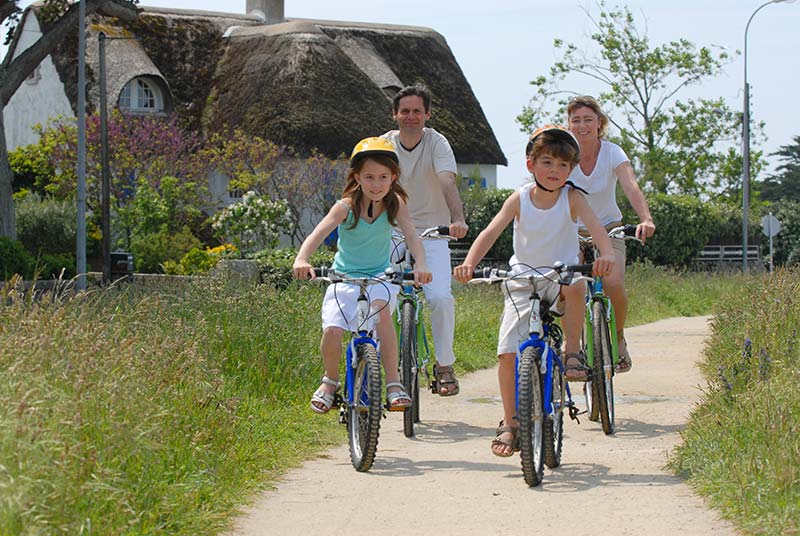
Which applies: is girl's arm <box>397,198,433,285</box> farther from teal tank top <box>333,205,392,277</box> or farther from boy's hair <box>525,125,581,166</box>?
boy's hair <box>525,125,581,166</box>

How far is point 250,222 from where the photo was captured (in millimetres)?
29125

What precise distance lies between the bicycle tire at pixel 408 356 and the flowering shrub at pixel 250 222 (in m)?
20.8

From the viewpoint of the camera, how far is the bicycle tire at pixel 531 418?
Answer: 6242 mm

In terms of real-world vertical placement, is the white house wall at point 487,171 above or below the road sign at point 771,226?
above

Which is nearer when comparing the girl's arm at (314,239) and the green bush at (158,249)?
the girl's arm at (314,239)

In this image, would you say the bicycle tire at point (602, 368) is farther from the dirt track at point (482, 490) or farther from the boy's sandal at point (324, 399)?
the boy's sandal at point (324, 399)

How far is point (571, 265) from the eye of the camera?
6617 millimetres

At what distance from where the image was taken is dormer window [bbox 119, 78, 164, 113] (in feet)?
139

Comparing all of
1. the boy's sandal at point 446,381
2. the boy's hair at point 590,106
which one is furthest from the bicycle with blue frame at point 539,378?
the boy's hair at point 590,106

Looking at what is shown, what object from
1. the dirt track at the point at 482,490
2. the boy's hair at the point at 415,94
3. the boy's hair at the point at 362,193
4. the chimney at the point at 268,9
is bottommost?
the dirt track at the point at 482,490

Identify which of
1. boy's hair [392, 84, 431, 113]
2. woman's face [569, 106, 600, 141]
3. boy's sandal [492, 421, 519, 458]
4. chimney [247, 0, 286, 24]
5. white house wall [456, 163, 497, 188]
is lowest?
boy's sandal [492, 421, 519, 458]

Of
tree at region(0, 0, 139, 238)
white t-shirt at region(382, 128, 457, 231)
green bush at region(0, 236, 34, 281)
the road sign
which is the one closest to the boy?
white t-shirt at region(382, 128, 457, 231)

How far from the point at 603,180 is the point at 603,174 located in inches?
1.6

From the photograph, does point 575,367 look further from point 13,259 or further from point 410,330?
point 13,259
